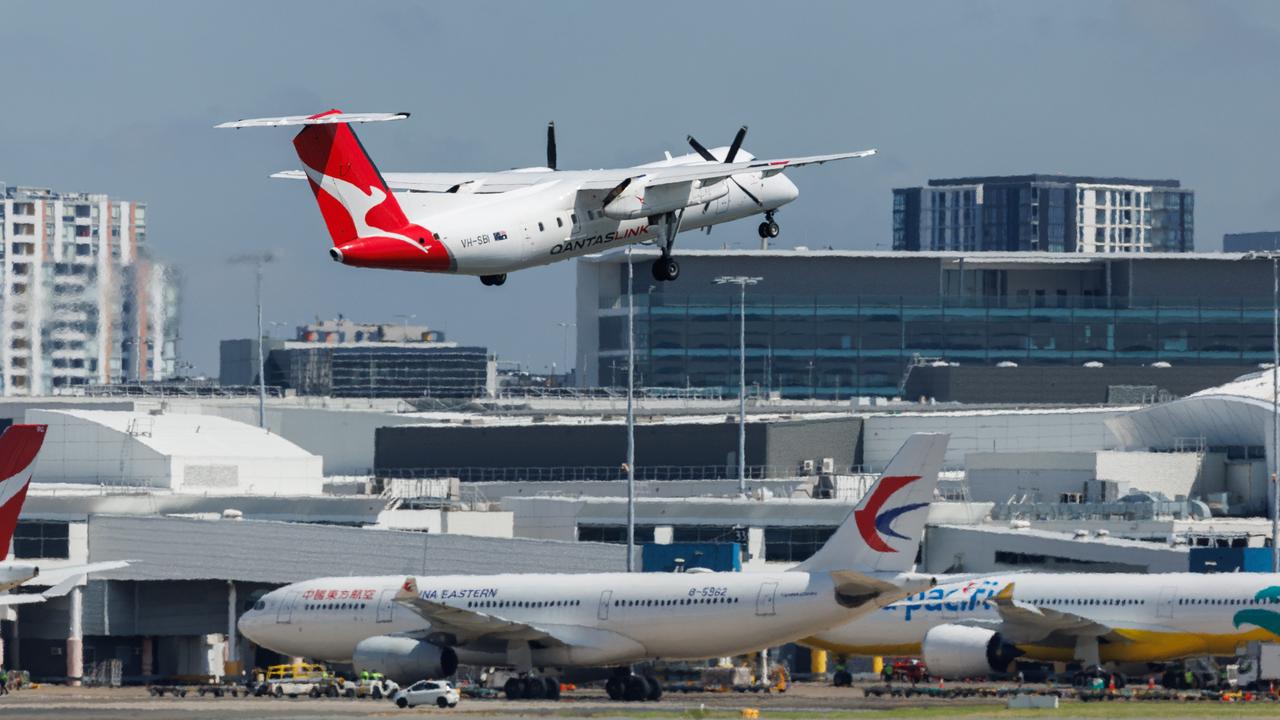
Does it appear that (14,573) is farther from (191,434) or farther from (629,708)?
(191,434)

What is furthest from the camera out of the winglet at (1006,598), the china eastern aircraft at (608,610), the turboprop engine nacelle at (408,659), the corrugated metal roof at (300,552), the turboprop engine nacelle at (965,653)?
the corrugated metal roof at (300,552)

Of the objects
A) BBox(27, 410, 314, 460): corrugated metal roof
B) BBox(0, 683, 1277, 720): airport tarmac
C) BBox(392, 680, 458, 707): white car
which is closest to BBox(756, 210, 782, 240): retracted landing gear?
BBox(0, 683, 1277, 720): airport tarmac

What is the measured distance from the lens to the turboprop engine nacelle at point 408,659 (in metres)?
105

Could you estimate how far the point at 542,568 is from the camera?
134250 millimetres

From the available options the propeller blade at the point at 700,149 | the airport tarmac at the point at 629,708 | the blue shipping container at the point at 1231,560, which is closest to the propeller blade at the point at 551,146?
the propeller blade at the point at 700,149

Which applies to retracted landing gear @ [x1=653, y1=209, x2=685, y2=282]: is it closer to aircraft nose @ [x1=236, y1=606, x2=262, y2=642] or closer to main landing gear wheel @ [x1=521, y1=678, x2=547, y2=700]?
main landing gear wheel @ [x1=521, y1=678, x2=547, y2=700]

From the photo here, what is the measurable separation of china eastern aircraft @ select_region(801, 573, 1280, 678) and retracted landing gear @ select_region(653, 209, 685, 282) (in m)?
35.4

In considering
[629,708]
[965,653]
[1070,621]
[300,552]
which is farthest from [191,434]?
[629,708]

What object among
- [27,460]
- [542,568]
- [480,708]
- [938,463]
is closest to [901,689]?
[938,463]

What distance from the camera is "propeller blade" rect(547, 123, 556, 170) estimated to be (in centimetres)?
7900

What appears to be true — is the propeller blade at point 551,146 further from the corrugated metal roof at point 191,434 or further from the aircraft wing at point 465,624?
the corrugated metal roof at point 191,434

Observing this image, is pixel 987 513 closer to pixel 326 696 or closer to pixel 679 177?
pixel 326 696

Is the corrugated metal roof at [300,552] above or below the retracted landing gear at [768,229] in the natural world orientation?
below

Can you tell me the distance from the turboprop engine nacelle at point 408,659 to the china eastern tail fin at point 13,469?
962 inches
